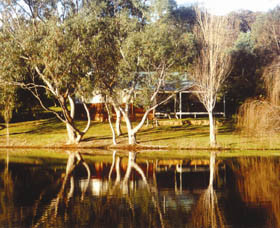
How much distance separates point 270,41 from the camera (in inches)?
2138

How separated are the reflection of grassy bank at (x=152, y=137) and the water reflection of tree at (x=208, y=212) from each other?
1852cm

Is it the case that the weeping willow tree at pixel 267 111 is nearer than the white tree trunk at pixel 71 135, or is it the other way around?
the weeping willow tree at pixel 267 111

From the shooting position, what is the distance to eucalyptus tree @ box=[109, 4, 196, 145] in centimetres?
3291

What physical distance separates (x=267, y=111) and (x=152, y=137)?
1246cm

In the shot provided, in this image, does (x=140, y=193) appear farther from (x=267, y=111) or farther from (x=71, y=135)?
(x=71, y=135)

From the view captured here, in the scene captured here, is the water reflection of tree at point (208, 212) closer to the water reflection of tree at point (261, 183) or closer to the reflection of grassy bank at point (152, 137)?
the water reflection of tree at point (261, 183)

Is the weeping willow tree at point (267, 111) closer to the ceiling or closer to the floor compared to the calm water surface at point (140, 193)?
closer to the ceiling

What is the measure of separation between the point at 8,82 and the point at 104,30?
7.62m

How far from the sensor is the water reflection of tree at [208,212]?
41.8ft

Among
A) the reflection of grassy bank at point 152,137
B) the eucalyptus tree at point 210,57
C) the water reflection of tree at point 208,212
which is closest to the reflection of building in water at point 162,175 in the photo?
the water reflection of tree at point 208,212

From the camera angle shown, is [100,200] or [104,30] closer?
[100,200]

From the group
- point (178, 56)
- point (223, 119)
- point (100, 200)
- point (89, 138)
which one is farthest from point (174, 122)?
point (100, 200)

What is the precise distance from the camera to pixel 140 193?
57.1ft

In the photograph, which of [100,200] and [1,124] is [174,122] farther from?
[100,200]
